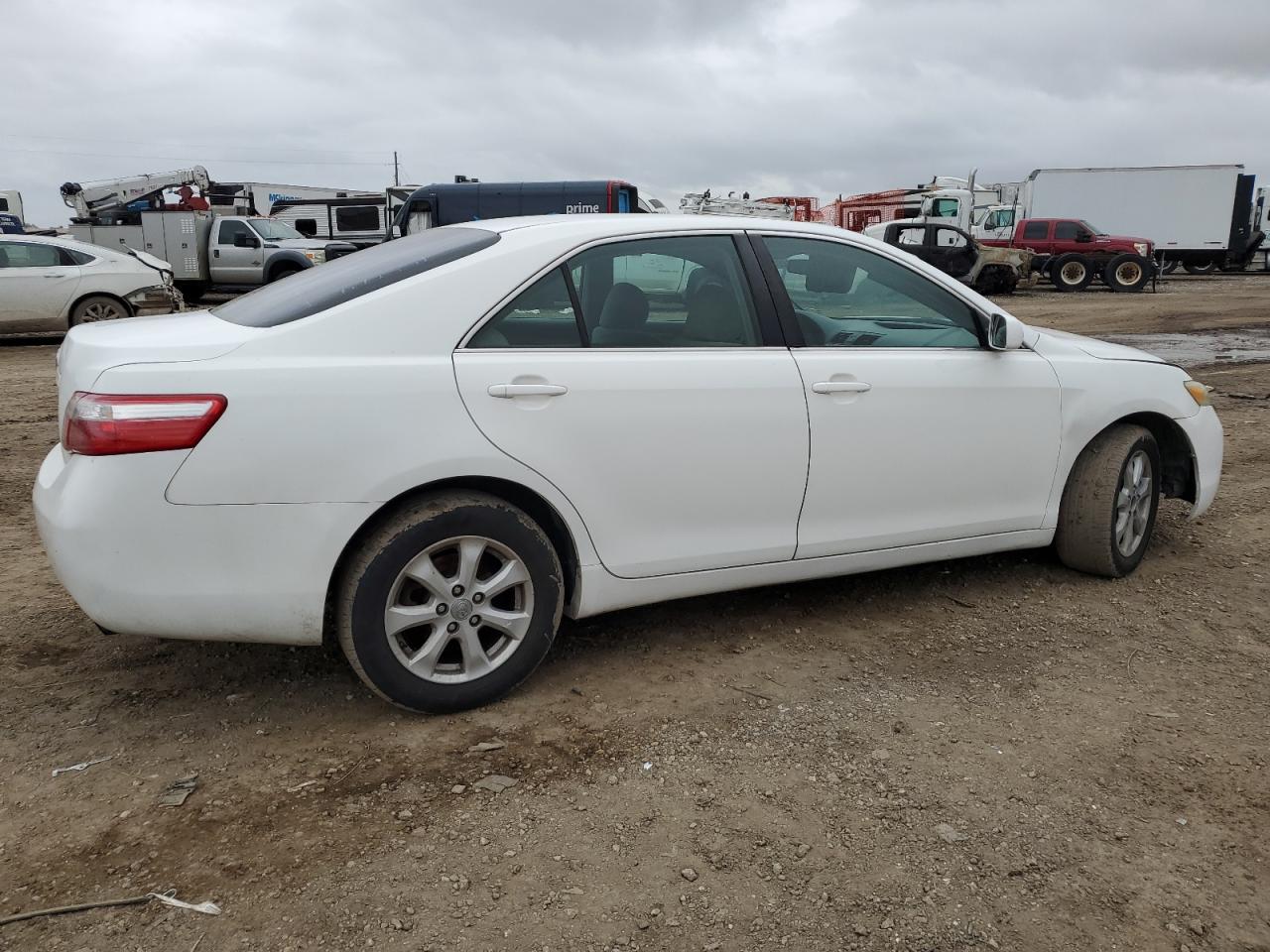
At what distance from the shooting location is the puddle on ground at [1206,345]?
12.1 meters

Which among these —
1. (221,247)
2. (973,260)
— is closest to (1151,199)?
(973,260)

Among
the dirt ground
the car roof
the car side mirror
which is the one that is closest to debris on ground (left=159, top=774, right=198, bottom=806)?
the dirt ground

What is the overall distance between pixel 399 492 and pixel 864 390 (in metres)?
1.67

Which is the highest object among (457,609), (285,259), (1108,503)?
(285,259)

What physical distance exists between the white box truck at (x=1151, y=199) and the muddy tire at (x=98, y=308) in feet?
81.8

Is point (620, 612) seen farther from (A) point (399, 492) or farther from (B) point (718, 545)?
(A) point (399, 492)

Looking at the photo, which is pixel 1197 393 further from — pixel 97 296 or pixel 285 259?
pixel 285 259

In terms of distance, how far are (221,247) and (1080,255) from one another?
20702 millimetres

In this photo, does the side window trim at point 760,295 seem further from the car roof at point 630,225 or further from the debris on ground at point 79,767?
the debris on ground at point 79,767

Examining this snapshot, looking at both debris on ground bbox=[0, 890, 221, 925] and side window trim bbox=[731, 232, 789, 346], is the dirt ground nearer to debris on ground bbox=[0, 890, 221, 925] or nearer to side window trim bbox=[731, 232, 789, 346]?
debris on ground bbox=[0, 890, 221, 925]

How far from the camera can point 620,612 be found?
4.08 m

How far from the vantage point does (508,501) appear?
126 inches

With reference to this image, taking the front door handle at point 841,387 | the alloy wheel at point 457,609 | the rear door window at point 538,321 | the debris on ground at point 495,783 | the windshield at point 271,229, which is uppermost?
the windshield at point 271,229

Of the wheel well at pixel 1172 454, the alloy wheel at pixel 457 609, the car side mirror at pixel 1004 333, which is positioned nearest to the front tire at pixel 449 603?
the alloy wheel at pixel 457 609
